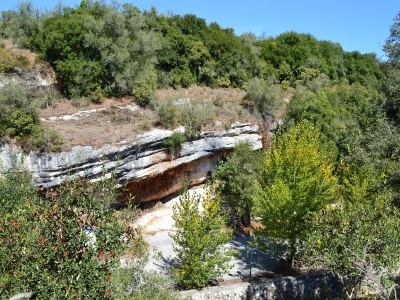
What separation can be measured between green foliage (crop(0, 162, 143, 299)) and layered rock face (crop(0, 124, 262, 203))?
10214 mm

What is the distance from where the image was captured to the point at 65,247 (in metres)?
6.99

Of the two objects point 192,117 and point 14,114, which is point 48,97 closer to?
point 14,114

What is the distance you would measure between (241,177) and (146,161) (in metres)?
5.88

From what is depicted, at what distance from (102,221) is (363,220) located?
336 inches

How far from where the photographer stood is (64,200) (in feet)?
24.3

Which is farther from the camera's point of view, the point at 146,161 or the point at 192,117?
the point at 192,117

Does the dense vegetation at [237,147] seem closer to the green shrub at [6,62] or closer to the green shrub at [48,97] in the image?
the green shrub at [6,62]

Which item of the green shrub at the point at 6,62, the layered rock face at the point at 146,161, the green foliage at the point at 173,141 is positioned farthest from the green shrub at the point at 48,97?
the green foliage at the point at 173,141

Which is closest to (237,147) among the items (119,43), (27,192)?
(119,43)

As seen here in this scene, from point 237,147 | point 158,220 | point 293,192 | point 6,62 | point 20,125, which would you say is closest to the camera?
point 293,192

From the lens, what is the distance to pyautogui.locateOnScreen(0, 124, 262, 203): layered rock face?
63.9 feet

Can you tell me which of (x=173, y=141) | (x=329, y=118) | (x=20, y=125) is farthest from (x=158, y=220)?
(x=329, y=118)

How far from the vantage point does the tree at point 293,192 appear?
612 inches

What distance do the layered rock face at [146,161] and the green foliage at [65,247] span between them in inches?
402
